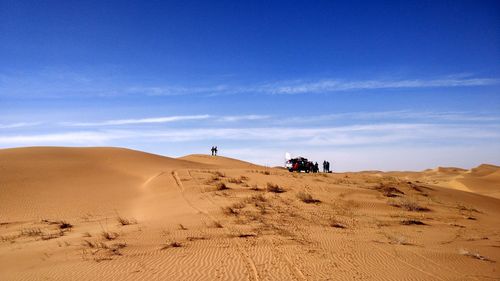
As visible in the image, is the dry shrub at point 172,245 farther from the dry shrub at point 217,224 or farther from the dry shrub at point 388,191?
the dry shrub at point 388,191

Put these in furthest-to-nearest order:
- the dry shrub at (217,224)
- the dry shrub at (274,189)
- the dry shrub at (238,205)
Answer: the dry shrub at (274,189), the dry shrub at (238,205), the dry shrub at (217,224)

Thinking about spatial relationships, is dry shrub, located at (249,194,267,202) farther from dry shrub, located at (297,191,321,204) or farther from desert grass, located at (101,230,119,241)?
desert grass, located at (101,230,119,241)

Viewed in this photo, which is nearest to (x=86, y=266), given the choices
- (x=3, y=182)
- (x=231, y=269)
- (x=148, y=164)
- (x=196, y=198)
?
(x=231, y=269)

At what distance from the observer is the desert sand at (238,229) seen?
8320 mm

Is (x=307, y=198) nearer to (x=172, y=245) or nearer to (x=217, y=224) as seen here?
(x=217, y=224)

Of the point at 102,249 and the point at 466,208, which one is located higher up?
the point at 466,208

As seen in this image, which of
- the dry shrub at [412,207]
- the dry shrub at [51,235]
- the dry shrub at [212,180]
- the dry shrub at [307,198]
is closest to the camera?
the dry shrub at [51,235]

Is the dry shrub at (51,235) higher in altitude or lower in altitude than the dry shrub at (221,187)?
lower

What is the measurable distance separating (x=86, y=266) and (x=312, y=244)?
5565 millimetres

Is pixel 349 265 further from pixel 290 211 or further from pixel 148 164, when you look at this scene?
pixel 148 164

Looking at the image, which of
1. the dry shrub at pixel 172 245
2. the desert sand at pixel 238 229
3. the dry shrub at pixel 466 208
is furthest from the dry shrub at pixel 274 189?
the dry shrub at pixel 172 245

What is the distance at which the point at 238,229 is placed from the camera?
39.9 ft

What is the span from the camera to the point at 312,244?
10469 mm

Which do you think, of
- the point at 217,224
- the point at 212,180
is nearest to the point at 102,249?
the point at 217,224
